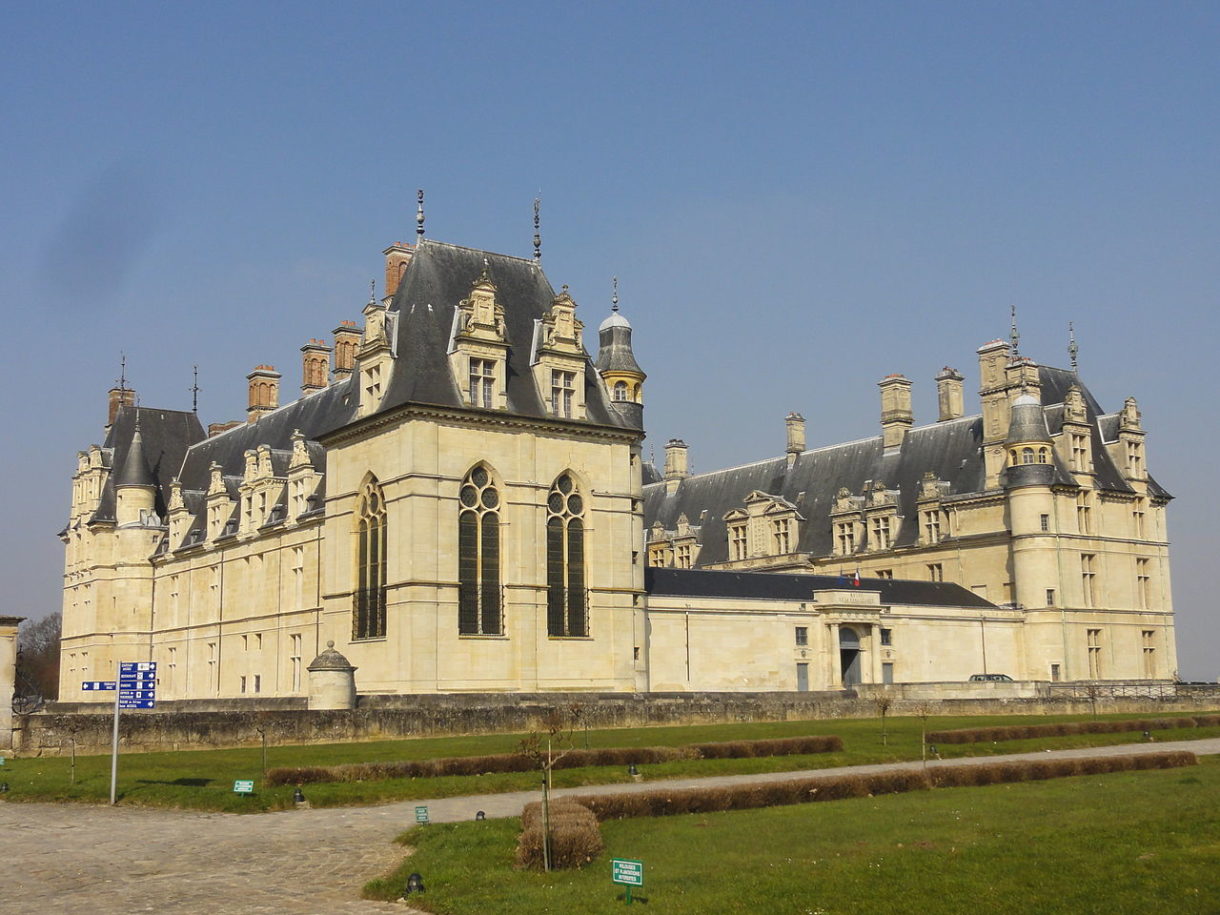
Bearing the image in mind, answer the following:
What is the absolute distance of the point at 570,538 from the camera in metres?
44.7

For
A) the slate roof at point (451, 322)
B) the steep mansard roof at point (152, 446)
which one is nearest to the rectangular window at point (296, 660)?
the slate roof at point (451, 322)

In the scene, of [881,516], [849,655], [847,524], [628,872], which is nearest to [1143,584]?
[881,516]

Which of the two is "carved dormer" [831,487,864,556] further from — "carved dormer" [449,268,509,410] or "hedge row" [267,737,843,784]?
"hedge row" [267,737,843,784]

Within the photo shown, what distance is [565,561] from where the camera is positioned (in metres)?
44.3

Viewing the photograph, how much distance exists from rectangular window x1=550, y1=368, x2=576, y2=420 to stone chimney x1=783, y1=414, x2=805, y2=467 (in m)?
34.3

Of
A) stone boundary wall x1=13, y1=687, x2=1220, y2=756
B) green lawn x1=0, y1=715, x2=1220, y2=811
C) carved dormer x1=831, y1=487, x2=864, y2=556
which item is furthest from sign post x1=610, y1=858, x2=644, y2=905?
carved dormer x1=831, y1=487, x2=864, y2=556

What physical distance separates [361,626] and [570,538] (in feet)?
24.6

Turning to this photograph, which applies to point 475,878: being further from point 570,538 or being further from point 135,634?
point 135,634

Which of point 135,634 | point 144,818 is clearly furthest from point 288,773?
point 135,634

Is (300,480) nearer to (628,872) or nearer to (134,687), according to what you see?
(134,687)

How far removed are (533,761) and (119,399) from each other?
6150 centimetres

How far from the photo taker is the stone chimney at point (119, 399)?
259 feet

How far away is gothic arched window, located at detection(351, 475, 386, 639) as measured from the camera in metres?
42.8

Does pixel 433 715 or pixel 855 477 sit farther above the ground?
pixel 855 477
